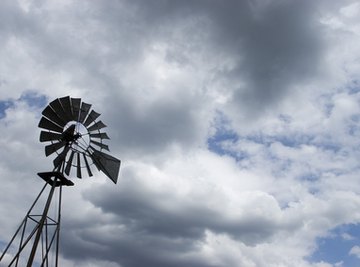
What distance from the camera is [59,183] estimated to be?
2294 cm

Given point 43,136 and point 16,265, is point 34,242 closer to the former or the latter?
point 16,265

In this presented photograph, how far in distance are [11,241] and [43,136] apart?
20.4 feet

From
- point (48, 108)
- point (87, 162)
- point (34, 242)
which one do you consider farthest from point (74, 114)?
point (34, 242)

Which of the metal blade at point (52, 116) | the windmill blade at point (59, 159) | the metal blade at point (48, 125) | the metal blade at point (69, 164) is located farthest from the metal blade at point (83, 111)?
Answer: the windmill blade at point (59, 159)

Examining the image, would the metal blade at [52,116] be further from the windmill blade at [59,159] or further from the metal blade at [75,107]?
the windmill blade at [59,159]

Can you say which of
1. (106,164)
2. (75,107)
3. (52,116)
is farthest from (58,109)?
(106,164)

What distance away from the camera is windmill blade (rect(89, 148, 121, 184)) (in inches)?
955

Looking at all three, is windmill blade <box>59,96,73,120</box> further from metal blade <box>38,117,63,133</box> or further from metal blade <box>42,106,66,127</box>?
metal blade <box>38,117,63,133</box>

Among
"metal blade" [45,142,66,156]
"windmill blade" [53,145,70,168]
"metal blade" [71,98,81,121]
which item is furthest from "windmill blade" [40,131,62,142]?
"metal blade" [71,98,81,121]

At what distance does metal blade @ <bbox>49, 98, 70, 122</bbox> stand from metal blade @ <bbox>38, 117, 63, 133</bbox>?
628 millimetres

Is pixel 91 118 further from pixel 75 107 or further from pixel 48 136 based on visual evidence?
pixel 48 136

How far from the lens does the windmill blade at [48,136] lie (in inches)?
911

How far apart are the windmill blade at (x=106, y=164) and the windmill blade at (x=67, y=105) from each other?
2683mm

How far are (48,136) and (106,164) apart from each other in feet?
12.8
